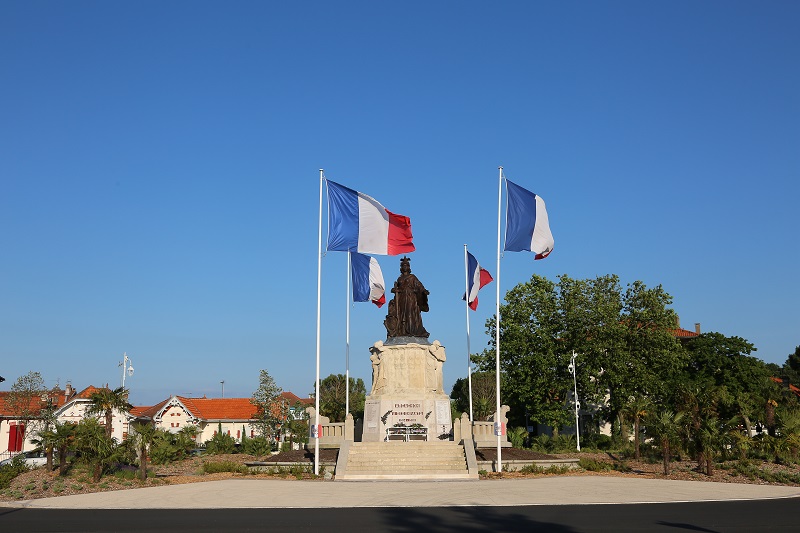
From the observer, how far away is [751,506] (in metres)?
19.2

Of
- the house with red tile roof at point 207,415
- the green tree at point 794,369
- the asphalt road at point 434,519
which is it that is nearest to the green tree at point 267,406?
the house with red tile roof at point 207,415

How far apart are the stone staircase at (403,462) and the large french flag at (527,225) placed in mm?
9157

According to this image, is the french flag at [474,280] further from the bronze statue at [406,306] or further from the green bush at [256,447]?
the green bush at [256,447]

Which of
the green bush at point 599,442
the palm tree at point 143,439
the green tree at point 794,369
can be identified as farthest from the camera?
the green tree at point 794,369

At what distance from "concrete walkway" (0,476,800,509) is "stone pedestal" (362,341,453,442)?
8.59 metres

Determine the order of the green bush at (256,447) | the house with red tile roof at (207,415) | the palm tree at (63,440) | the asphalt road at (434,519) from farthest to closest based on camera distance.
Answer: the house with red tile roof at (207,415) → the green bush at (256,447) → the palm tree at (63,440) → the asphalt road at (434,519)

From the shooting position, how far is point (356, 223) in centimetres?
3144

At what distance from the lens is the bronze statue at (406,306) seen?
128 feet

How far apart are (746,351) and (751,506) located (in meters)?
49.9

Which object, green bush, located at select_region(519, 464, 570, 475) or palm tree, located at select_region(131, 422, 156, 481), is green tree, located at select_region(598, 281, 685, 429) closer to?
green bush, located at select_region(519, 464, 570, 475)

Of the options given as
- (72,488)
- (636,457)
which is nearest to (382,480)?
(72,488)

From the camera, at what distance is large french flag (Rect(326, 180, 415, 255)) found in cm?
3125

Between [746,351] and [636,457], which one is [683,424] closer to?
[636,457]

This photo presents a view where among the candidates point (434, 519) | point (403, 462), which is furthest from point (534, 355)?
point (434, 519)
